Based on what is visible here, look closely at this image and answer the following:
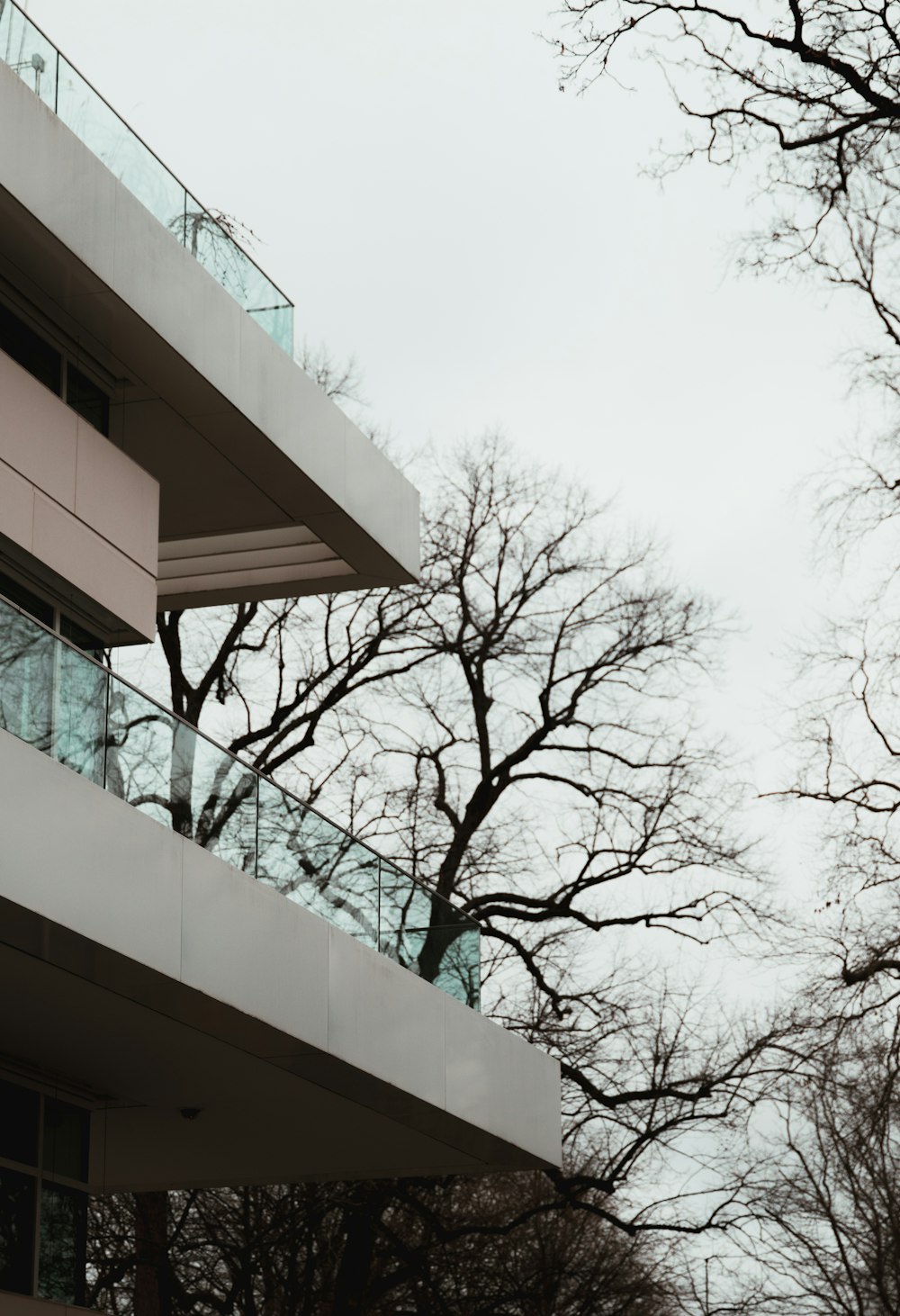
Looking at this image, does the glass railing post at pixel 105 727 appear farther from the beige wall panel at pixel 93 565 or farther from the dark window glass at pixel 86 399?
the dark window glass at pixel 86 399

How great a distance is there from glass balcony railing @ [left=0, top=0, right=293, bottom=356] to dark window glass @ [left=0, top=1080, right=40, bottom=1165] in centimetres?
781

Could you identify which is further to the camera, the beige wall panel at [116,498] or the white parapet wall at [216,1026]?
the beige wall panel at [116,498]

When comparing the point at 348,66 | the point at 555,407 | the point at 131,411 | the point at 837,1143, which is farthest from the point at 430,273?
the point at 131,411

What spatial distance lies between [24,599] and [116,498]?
5.46 feet

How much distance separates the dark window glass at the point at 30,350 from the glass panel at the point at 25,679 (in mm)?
4065

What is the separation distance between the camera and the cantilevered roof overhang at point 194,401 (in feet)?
50.5

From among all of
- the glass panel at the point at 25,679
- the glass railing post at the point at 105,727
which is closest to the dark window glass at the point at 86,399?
the glass railing post at the point at 105,727

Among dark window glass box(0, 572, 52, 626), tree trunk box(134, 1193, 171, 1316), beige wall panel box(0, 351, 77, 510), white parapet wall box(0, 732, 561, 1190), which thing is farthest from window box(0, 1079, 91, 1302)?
tree trunk box(134, 1193, 171, 1316)

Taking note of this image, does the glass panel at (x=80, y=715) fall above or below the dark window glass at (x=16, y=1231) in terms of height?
above

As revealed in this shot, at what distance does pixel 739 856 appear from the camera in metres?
28.7

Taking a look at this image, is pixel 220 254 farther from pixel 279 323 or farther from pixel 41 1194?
pixel 41 1194

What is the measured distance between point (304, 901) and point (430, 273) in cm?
3833

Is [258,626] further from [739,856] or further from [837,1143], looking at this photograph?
[837,1143]

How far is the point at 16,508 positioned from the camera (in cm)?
1559
